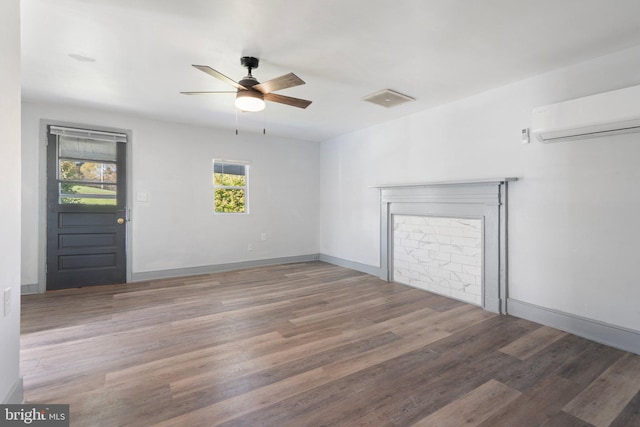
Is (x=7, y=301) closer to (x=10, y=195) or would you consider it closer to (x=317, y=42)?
(x=10, y=195)

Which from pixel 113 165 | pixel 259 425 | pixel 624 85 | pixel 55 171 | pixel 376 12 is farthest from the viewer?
pixel 113 165

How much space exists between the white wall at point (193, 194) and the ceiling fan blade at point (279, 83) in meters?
2.99

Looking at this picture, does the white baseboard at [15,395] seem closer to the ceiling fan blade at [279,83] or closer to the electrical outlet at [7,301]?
the electrical outlet at [7,301]

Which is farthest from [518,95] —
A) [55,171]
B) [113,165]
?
[55,171]

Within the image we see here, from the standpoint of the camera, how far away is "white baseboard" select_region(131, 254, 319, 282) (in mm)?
4844

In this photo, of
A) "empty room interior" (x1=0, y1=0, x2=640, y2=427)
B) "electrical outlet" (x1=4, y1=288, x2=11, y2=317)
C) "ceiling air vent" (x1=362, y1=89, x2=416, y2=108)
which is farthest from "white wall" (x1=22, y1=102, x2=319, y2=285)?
"electrical outlet" (x1=4, y1=288, x2=11, y2=317)

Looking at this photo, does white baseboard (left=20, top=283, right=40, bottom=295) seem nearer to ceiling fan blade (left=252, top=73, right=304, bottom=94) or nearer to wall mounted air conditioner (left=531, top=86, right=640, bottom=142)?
ceiling fan blade (left=252, top=73, right=304, bottom=94)

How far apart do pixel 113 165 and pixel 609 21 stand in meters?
5.94

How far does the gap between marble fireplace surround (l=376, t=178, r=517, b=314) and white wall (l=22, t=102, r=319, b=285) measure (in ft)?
8.16

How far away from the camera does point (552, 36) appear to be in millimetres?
2455

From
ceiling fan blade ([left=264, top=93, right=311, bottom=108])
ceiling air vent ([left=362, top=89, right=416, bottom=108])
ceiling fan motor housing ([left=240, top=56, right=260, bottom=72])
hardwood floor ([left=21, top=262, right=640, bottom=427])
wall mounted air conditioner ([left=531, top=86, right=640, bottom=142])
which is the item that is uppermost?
ceiling air vent ([left=362, top=89, right=416, bottom=108])

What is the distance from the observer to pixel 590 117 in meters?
2.65

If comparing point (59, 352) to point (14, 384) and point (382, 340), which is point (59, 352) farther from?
point (382, 340)

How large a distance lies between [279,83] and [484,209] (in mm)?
2763
